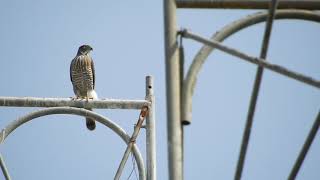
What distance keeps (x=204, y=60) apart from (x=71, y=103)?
180 inches

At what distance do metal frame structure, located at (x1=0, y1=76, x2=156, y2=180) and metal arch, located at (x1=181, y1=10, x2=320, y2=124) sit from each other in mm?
3414

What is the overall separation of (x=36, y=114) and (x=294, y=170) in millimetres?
5072

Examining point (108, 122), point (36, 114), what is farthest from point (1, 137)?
point (108, 122)

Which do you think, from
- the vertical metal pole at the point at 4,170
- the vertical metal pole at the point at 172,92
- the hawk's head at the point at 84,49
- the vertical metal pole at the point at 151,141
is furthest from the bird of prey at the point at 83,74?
the vertical metal pole at the point at 172,92

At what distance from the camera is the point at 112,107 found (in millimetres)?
8273

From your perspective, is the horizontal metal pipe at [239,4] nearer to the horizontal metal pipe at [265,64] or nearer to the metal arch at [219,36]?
the metal arch at [219,36]

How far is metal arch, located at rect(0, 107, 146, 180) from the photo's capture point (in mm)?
8102

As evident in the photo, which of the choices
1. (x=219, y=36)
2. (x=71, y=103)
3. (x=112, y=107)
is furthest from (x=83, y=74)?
(x=219, y=36)

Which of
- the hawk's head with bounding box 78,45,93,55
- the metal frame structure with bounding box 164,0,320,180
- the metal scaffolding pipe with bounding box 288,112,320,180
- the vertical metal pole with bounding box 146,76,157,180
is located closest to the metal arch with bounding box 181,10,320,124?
the metal frame structure with bounding box 164,0,320,180

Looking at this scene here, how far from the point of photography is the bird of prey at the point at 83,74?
19016 millimetres

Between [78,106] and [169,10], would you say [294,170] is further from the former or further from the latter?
[78,106]

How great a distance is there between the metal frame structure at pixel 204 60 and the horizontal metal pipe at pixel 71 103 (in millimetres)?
3861

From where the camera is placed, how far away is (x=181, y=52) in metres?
4.32

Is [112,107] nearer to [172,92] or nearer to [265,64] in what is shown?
[172,92]
